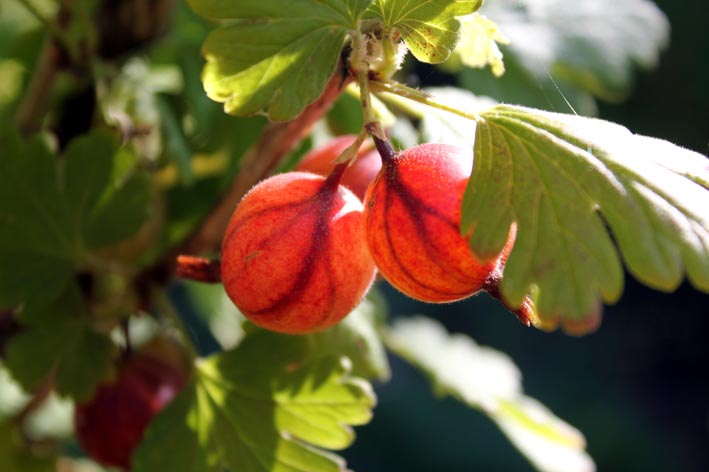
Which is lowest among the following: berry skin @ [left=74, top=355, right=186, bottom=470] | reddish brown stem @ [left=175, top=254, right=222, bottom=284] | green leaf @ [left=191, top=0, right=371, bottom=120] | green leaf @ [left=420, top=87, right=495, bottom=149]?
berry skin @ [left=74, top=355, right=186, bottom=470]

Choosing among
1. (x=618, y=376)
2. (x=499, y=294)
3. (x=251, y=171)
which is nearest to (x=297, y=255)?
(x=499, y=294)

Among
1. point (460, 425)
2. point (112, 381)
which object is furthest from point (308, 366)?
point (460, 425)

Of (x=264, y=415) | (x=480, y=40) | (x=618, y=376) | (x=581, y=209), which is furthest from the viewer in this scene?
(x=618, y=376)

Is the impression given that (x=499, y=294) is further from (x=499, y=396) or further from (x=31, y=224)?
(x=499, y=396)

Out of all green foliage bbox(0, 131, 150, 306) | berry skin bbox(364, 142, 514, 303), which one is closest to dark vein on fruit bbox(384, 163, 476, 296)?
berry skin bbox(364, 142, 514, 303)

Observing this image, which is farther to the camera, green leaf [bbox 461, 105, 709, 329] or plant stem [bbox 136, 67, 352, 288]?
plant stem [bbox 136, 67, 352, 288]

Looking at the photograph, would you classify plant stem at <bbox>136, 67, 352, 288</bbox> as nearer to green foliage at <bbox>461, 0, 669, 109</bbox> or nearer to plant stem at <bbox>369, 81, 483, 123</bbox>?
plant stem at <bbox>369, 81, 483, 123</bbox>
